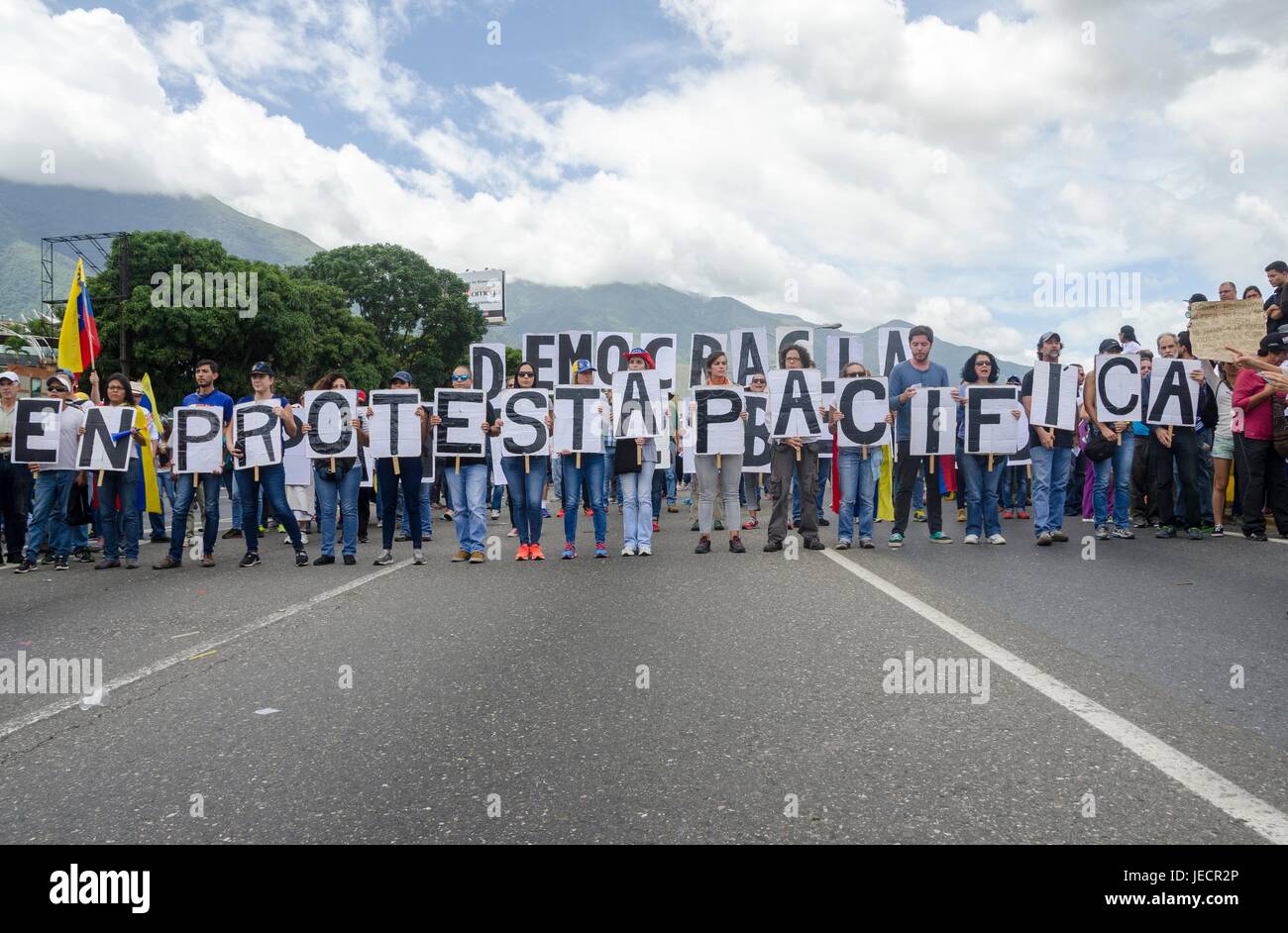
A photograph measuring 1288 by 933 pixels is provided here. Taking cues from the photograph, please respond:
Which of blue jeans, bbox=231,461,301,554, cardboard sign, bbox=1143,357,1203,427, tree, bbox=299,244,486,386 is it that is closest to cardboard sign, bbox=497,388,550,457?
blue jeans, bbox=231,461,301,554

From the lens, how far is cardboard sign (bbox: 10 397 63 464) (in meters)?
11.3

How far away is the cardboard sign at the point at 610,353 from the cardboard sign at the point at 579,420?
8.86m

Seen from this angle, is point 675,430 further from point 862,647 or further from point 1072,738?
point 1072,738

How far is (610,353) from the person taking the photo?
20281 millimetres

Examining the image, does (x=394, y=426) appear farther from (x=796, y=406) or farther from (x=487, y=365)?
(x=487, y=365)

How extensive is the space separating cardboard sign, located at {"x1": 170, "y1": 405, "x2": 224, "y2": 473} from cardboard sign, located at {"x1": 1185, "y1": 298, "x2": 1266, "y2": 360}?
10.4 meters

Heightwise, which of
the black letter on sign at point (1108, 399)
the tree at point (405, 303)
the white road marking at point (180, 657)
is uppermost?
the tree at point (405, 303)

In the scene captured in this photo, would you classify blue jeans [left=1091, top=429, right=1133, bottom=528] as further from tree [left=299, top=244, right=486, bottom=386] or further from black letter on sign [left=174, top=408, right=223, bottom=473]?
tree [left=299, top=244, right=486, bottom=386]

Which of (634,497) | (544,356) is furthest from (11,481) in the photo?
(544,356)

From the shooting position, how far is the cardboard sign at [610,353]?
20.1 m

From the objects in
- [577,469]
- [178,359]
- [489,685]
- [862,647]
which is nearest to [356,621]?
[489,685]

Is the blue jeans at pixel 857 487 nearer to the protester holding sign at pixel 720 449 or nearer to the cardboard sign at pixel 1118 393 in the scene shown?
the protester holding sign at pixel 720 449

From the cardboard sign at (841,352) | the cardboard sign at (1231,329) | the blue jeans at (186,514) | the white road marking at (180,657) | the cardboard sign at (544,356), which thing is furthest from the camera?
the cardboard sign at (544,356)

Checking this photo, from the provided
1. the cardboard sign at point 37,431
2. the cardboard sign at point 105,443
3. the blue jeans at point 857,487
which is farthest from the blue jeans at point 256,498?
the blue jeans at point 857,487
